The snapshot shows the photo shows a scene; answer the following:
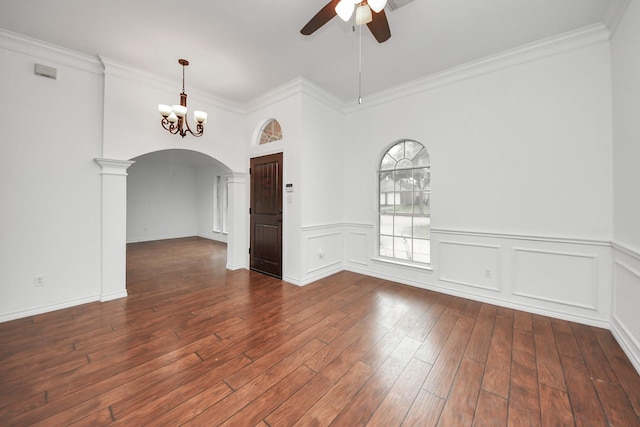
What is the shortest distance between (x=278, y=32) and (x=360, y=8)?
1.30 m

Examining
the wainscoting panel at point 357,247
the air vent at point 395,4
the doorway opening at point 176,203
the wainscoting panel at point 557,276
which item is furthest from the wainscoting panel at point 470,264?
the doorway opening at point 176,203

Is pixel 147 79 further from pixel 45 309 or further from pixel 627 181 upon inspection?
pixel 627 181

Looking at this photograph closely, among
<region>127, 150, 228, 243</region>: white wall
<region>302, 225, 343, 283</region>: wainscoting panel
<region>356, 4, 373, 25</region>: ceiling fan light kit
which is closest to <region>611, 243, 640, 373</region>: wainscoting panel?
<region>356, 4, 373, 25</region>: ceiling fan light kit

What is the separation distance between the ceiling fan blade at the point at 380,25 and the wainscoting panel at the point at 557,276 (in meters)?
2.92

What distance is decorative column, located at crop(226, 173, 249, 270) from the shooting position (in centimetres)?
476

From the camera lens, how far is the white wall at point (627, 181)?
205 cm

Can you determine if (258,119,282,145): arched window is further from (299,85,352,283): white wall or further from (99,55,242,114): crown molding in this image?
(99,55,242,114): crown molding

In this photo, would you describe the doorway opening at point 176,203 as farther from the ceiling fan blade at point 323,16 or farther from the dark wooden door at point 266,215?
the ceiling fan blade at point 323,16

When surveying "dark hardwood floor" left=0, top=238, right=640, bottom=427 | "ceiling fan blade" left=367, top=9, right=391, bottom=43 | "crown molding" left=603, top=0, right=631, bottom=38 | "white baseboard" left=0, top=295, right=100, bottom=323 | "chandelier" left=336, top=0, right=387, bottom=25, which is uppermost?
"crown molding" left=603, top=0, right=631, bottom=38

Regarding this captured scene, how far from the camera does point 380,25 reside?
1938 millimetres

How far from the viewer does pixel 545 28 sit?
2.63 meters

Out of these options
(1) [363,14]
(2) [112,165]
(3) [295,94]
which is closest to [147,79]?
(2) [112,165]

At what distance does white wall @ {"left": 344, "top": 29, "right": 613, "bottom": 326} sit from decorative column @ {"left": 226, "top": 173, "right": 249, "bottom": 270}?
2.98 meters

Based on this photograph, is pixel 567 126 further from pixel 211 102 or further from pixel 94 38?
pixel 94 38
